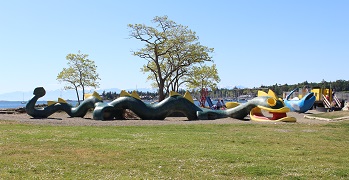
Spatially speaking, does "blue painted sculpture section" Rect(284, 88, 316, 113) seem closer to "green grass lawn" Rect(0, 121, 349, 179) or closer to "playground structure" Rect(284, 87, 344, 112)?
"playground structure" Rect(284, 87, 344, 112)

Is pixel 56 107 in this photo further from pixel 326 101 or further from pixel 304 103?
pixel 326 101

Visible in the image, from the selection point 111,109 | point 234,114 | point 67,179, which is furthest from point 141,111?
point 67,179

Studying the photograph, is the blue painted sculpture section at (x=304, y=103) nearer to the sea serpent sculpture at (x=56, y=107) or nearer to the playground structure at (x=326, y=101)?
the playground structure at (x=326, y=101)

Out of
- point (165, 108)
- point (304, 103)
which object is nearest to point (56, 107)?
point (165, 108)

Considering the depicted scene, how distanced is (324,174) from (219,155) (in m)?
3.23

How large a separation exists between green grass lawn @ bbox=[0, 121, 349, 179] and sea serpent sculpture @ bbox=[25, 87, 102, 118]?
16.7 meters

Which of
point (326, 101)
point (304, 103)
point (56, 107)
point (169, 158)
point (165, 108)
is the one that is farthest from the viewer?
point (326, 101)

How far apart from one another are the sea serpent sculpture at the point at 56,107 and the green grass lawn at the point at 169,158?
1674 centimetres

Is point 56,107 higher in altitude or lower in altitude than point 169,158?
higher

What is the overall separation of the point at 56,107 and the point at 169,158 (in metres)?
24.8

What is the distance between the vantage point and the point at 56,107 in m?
34.0

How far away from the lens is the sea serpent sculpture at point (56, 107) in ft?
108

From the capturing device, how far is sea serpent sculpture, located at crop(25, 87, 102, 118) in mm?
32938

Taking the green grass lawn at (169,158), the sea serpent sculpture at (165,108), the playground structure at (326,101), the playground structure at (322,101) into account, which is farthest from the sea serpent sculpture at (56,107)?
the playground structure at (326,101)
